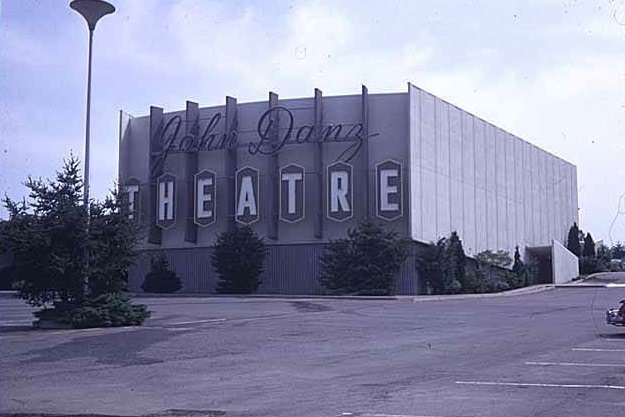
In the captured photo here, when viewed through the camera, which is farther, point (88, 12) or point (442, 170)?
point (442, 170)

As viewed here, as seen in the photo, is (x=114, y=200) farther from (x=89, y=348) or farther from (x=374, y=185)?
(x=374, y=185)

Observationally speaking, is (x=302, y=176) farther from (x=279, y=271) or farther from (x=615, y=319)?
(x=615, y=319)

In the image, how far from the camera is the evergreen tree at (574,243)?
79.3 metres

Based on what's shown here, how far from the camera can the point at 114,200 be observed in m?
26.7

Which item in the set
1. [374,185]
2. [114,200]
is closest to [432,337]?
[114,200]

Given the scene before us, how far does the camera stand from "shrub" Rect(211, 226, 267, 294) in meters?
50.5

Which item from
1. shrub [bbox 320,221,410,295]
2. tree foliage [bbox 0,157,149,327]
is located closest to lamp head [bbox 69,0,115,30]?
tree foliage [bbox 0,157,149,327]

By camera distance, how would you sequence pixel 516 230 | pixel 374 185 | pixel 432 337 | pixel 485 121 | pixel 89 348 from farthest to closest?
pixel 516 230 < pixel 485 121 < pixel 374 185 < pixel 432 337 < pixel 89 348

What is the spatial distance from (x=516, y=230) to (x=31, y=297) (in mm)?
46010

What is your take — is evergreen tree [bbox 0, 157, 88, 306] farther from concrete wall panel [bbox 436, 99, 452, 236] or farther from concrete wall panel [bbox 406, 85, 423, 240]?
concrete wall panel [bbox 436, 99, 452, 236]

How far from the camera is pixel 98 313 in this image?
25.6m

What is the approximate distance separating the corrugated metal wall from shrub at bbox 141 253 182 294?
2.78 ft

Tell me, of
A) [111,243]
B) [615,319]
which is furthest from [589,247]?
[111,243]

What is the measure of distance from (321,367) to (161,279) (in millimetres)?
37865
